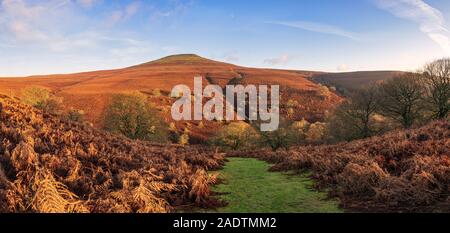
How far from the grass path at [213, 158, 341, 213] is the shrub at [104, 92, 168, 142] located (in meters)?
46.3

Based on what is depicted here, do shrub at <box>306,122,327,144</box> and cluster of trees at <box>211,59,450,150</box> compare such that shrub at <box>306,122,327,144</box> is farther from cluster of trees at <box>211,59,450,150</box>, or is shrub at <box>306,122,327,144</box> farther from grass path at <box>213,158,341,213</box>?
grass path at <box>213,158,341,213</box>

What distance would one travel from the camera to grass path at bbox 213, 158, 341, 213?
30.1ft

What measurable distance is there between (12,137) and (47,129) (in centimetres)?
151

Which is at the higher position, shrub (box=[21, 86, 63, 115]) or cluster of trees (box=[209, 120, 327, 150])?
shrub (box=[21, 86, 63, 115])

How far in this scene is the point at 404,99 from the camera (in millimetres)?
49031

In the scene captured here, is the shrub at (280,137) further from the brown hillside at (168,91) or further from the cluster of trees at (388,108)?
the brown hillside at (168,91)

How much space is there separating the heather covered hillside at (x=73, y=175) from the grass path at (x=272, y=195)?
82 cm

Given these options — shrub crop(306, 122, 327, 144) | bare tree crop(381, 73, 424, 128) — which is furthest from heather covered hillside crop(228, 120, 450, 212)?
shrub crop(306, 122, 327, 144)

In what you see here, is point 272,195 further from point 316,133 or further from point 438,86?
point 316,133

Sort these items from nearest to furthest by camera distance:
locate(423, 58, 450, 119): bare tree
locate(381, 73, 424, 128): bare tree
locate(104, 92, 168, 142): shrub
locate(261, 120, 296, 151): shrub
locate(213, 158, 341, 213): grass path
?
1. locate(213, 158, 341, 213): grass path
2. locate(423, 58, 450, 119): bare tree
3. locate(381, 73, 424, 128): bare tree
4. locate(261, 120, 296, 151): shrub
5. locate(104, 92, 168, 142): shrub

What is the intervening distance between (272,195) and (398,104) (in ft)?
146

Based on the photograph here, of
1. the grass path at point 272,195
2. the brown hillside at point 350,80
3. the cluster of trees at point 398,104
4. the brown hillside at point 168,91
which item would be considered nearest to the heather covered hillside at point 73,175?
the grass path at point 272,195
